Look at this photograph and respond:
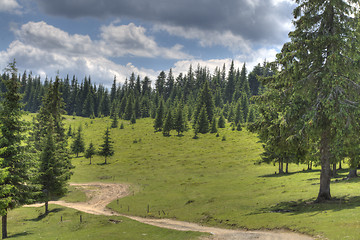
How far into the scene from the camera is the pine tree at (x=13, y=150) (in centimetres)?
2369

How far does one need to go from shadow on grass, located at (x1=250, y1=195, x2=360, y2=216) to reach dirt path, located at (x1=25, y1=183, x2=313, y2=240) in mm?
4240

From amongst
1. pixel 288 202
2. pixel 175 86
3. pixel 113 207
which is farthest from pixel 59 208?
pixel 175 86

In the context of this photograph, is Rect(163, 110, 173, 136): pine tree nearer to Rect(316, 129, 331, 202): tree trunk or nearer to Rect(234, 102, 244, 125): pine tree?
Rect(234, 102, 244, 125): pine tree

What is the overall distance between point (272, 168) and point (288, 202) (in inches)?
1229

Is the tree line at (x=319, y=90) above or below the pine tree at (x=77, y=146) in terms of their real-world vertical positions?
above

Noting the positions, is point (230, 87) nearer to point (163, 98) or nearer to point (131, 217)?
point (163, 98)

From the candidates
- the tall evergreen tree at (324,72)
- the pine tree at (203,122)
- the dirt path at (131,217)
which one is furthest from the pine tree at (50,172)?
the pine tree at (203,122)

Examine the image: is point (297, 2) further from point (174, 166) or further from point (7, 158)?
point (174, 166)

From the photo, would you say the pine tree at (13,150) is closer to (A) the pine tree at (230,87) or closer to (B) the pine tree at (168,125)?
(B) the pine tree at (168,125)

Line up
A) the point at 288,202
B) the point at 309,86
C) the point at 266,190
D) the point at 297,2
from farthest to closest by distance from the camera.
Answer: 1. the point at 266,190
2. the point at 288,202
3. the point at 297,2
4. the point at 309,86

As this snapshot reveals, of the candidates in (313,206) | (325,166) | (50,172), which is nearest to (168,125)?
(50,172)

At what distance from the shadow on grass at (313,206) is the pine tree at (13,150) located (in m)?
23.2

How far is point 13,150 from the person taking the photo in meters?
23.7

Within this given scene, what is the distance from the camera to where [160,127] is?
117 meters
